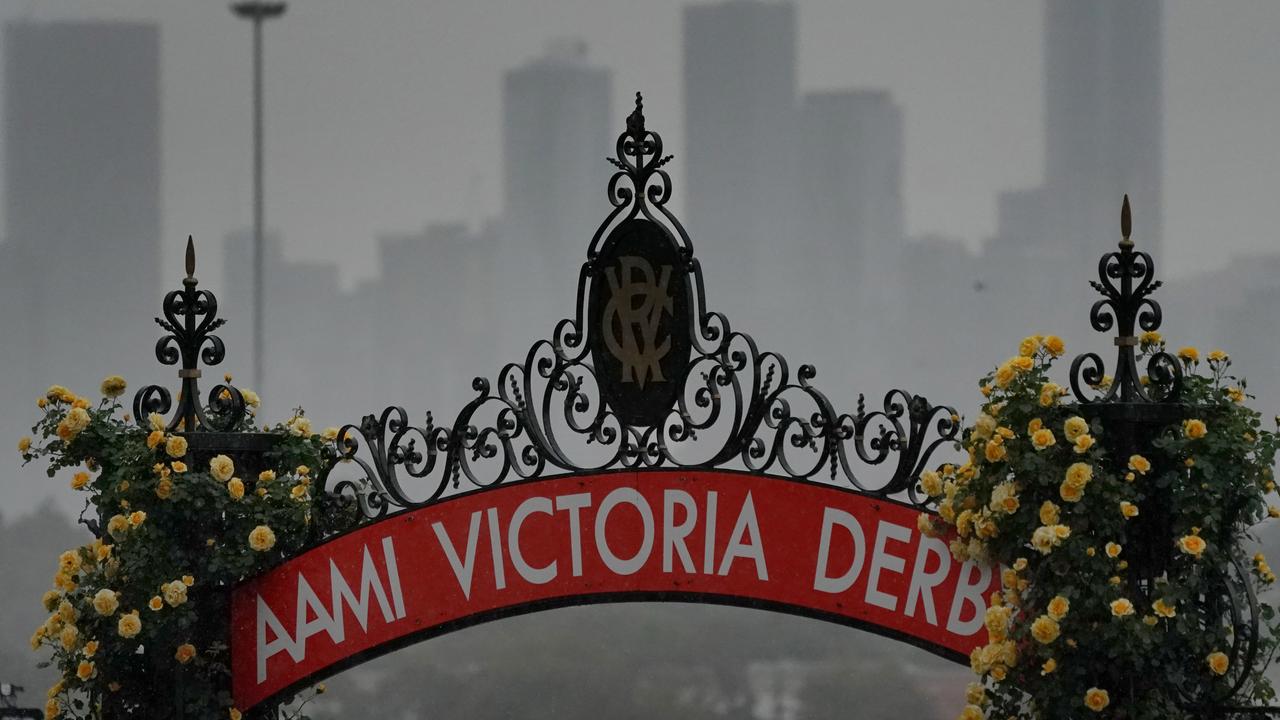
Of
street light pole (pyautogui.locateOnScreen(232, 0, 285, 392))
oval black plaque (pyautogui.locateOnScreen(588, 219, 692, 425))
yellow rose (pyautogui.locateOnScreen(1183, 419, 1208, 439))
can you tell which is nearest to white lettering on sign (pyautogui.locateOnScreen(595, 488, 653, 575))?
oval black plaque (pyautogui.locateOnScreen(588, 219, 692, 425))

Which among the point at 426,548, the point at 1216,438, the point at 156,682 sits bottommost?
the point at 156,682

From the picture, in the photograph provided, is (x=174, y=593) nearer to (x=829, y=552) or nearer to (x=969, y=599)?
(x=829, y=552)

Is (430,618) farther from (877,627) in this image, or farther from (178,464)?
(877,627)

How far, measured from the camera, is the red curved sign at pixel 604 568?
766 centimetres

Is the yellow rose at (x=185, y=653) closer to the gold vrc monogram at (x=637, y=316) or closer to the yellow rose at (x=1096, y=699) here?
the gold vrc monogram at (x=637, y=316)

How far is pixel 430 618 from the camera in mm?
8383

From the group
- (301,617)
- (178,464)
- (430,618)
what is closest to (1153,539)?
(430,618)

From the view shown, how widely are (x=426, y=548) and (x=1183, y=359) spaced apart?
3.88 metres

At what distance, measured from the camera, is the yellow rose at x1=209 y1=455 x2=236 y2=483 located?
8.61 metres

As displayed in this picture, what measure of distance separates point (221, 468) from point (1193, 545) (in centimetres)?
492

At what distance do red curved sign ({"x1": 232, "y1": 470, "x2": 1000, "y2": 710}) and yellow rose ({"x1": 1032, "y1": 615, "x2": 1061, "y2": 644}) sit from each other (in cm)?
52

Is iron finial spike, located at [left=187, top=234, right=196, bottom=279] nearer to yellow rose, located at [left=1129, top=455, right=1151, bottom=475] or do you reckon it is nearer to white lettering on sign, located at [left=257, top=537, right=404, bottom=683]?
white lettering on sign, located at [left=257, top=537, right=404, bottom=683]

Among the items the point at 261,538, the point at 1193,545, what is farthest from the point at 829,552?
the point at 261,538

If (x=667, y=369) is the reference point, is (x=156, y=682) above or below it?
below
